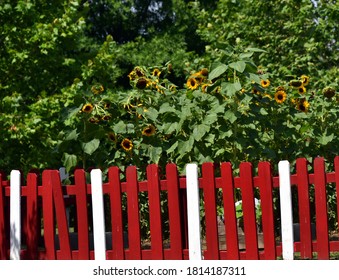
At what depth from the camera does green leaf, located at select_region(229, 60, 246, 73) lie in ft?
26.2

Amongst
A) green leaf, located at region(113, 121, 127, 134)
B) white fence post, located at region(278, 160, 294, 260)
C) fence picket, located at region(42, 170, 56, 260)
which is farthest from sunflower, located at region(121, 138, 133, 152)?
white fence post, located at region(278, 160, 294, 260)

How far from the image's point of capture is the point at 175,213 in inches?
298

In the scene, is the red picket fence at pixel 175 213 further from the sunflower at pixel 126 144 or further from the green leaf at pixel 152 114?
the green leaf at pixel 152 114

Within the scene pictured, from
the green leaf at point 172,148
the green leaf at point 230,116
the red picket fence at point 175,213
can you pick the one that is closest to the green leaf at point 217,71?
the green leaf at point 230,116

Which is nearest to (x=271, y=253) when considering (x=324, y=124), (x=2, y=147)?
(x=324, y=124)

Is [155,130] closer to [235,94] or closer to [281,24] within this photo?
[235,94]

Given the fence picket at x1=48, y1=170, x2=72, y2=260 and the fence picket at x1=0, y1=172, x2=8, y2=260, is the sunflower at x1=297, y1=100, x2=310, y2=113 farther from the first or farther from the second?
the fence picket at x1=0, y1=172, x2=8, y2=260

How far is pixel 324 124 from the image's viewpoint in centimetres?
902

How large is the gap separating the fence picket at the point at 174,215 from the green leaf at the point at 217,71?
3.70ft

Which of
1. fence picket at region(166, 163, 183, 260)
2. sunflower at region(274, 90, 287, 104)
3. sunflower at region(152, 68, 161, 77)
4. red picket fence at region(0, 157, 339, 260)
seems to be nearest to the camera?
red picket fence at region(0, 157, 339, 260)

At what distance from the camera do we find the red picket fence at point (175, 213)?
7316 mm

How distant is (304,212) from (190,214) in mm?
956

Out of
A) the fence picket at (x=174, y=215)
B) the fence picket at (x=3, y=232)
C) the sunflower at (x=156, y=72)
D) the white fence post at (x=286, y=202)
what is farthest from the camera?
the sunflower at (x=156, y=72)

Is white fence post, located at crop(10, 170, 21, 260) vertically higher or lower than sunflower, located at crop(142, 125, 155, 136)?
lower
